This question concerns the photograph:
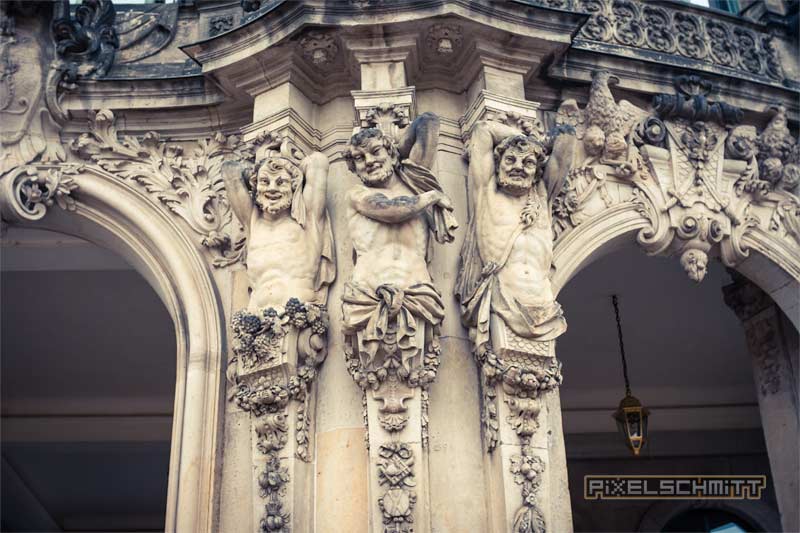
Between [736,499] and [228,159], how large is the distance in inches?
331

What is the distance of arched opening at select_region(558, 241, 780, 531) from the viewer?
34.1ft

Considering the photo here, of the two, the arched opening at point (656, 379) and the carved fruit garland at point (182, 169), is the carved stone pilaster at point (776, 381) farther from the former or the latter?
the carved fruit garland at point (182, 169)

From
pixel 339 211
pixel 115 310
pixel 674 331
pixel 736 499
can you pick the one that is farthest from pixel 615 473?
pixel 339 211

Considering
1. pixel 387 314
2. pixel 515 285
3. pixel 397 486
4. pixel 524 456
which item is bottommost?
pixel 397 486

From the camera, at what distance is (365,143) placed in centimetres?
652

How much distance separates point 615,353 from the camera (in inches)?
459

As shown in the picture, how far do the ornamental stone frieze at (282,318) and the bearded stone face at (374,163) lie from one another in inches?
15.3

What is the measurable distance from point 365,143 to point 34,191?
261 centimetres

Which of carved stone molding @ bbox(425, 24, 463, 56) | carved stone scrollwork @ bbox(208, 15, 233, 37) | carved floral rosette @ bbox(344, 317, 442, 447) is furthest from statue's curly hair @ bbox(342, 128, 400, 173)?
carved stone scrollwork @ bbox(208, 15, 233, 37)

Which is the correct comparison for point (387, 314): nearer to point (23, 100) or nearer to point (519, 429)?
point (519, 429)

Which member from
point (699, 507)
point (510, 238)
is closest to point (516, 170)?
point (510, 238)

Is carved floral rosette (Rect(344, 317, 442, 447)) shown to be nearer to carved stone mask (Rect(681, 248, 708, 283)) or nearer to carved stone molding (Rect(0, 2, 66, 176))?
carved stone mask (Rect(681, 248, 708, 283))

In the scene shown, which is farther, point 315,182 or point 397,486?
point 315,182

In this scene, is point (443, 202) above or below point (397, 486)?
above
